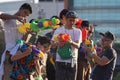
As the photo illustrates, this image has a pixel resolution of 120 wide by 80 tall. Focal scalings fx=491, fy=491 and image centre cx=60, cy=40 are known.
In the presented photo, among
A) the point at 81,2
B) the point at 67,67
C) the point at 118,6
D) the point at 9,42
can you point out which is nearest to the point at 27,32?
the point at 9,42

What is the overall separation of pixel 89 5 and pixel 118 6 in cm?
297

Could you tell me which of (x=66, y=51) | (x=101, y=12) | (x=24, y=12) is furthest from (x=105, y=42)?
(x=101, y=12)

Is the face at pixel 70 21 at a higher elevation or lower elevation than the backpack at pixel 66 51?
higher

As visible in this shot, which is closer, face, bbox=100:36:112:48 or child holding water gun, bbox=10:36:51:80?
child holding water gun, bbox=10:36:51:80

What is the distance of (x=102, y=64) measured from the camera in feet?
25.7

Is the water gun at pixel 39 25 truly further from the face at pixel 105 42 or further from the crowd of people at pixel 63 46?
the face at pixel 105 42

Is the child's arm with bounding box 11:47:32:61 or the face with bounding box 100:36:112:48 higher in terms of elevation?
the child's arm with bounding box 11:47:32:61

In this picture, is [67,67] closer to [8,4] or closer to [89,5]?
[89,5]

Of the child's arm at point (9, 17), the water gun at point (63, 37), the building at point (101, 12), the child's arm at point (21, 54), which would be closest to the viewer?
the child's arm at point (21, 54)

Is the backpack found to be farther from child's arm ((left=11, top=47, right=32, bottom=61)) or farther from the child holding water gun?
child's arm ((left=11, top=47, right=32, bottom=61))

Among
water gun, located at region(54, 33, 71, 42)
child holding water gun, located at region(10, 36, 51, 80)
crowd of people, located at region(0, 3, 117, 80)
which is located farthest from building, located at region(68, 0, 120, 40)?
child holding water gun, located at region(10, 36, 51, 80)

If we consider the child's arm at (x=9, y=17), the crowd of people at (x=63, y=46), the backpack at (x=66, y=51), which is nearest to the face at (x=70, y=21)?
the crowd of people at (x=63, y=46)

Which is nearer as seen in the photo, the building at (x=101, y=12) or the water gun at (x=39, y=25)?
the water gun at (x=39, y=25)

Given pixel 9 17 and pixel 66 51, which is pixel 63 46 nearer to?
pixel 66 51
